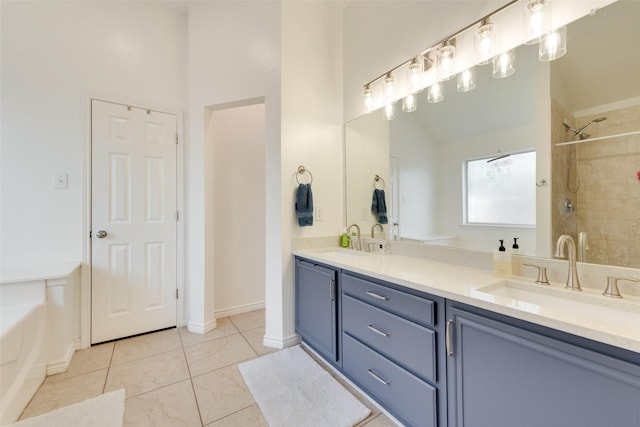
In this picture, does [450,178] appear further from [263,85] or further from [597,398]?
[263,85]

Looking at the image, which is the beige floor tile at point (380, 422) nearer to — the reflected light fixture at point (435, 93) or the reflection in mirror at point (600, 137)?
the reflection in mirror at point (600, 137)

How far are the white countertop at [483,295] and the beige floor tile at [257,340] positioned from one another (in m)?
0.88

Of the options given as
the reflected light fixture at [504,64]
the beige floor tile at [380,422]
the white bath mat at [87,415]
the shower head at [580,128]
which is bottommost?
the beige floor tile at [380,422]

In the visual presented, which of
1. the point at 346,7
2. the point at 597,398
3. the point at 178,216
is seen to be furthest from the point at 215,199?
the point at 597,398

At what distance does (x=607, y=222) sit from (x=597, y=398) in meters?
0.78

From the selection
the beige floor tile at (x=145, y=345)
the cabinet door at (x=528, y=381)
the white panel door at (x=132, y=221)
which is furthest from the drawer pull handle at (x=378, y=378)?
the white panel door at (x=132, y=221)

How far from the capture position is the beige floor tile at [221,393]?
1.52 m

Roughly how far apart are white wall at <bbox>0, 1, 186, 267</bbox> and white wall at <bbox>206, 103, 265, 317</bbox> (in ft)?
2.83

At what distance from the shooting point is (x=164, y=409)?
1.53 meters

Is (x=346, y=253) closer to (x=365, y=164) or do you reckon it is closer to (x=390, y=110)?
(x=365, y=164)

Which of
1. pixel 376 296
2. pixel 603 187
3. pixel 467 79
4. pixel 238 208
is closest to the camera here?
pixel 603 187

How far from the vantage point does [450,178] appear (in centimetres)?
178

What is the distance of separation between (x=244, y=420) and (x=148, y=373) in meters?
0.92

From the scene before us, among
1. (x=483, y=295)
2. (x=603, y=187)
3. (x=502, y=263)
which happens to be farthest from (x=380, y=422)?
(x=603, y=187)
